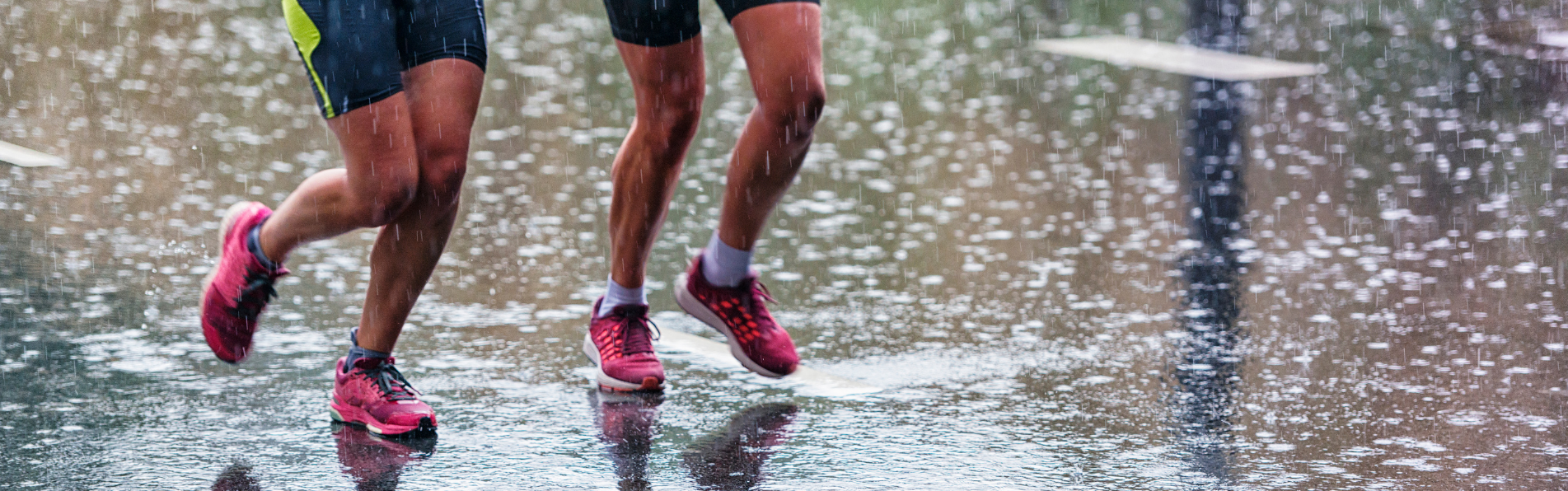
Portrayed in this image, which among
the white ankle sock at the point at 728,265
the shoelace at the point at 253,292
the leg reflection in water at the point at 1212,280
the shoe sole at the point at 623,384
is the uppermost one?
the shoelace at the point at 253,292

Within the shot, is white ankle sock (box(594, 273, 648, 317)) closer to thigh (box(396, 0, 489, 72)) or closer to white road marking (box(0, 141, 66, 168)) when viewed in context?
thigh (box(396, 0, 489, 72))

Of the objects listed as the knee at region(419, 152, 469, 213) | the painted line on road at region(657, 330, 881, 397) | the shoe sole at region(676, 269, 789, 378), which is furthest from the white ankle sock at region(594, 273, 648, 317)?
the knee at region(419, 152, 469, 213)

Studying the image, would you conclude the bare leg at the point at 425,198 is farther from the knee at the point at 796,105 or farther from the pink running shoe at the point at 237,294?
the knee at the point at 796,105

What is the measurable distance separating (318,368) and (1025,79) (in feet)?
17.1

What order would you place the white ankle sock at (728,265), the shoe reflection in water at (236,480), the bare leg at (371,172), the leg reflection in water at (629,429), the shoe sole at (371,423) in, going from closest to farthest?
the shoe reflection in water at (236,480) < the leg reflection in water at (629,429) < the bare leg at (371,172) < the shoe sole at (371,423) < the white ankle sock at (728,265)

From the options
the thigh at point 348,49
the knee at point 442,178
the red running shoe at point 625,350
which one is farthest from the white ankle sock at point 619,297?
the thigh at point 348,49

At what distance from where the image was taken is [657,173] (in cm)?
422

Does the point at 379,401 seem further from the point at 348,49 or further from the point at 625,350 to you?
the point at 348,49

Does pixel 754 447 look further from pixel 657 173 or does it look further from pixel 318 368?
pixel 318 368

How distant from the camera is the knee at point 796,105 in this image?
156 inches

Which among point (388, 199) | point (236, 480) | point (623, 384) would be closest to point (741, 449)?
point (623, 384)

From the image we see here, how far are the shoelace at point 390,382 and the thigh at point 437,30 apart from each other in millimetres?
633

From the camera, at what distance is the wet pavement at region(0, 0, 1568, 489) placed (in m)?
3.63

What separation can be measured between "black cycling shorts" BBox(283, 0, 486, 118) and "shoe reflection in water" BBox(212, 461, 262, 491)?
69 centimetres
